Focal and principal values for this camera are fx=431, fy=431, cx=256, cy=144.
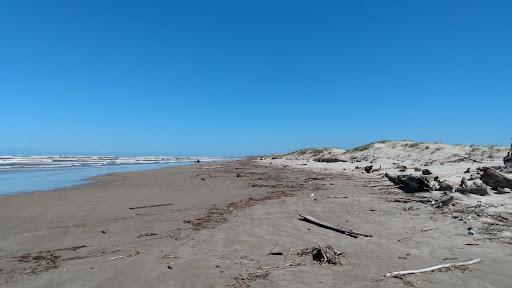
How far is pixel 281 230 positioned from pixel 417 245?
8.01 feet

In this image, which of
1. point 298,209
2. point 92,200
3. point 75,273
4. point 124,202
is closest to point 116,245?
point 75,273

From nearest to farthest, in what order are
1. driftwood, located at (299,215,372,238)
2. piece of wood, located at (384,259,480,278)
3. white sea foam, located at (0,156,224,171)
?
piece of wood, located at (384,259,480,278)
driftwood, located at (299,215,372,238)
white sea foam, located at (0,156,224,171)

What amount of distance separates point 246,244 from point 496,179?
24.0 ft

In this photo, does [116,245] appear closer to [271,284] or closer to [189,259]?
[189,259]

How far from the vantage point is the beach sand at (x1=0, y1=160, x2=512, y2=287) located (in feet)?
17.7

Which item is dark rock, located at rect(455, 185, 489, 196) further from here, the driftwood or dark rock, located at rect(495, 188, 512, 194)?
the driftwood

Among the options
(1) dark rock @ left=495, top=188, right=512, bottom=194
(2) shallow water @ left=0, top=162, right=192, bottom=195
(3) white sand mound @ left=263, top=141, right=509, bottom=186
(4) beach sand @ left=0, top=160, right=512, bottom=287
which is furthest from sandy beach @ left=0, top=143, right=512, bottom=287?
(3) white sand mound @ left=263, top=141, right=509, bottom=186

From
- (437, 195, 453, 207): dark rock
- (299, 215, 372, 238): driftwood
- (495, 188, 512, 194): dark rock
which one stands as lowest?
(299, 215, 372, 238): driftwood

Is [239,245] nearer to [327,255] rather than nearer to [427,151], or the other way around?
[327,255]

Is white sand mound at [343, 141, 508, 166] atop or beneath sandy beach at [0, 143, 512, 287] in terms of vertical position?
atop

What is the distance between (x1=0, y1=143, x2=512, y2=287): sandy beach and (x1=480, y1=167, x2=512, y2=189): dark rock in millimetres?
835

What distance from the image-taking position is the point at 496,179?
1086 centimetres

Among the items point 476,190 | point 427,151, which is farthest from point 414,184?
point 427,151

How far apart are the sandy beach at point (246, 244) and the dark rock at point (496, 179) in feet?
2.74
